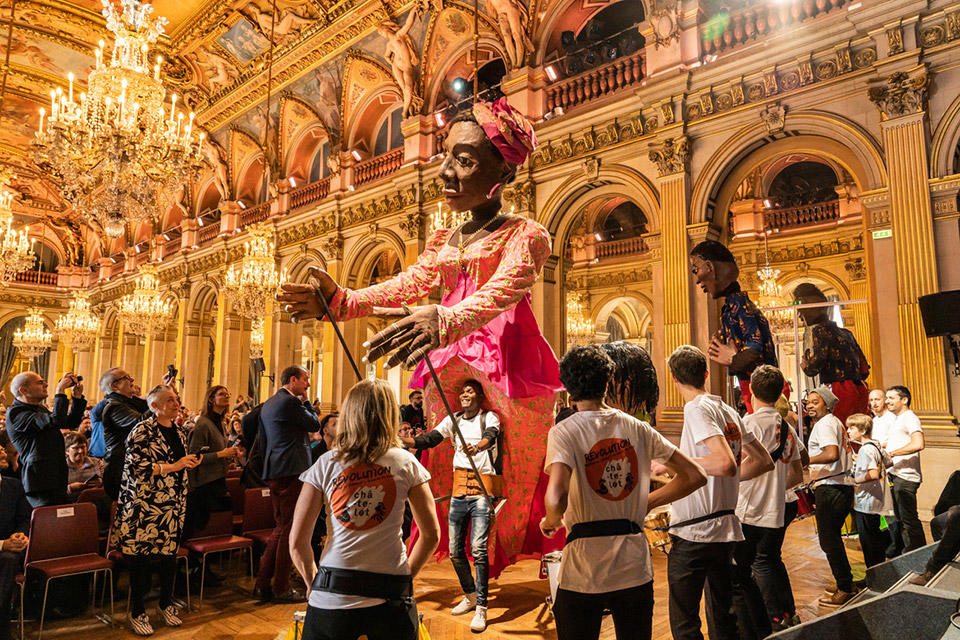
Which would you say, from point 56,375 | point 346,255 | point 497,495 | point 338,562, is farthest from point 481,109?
point 56,375

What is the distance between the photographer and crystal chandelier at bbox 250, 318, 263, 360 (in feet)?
44.8

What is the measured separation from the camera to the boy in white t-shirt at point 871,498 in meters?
4.12

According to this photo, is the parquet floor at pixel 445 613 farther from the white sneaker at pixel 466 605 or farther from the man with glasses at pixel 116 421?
the man with glasses at pixel 116 421

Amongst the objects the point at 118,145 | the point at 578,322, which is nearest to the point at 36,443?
the point at 118,145

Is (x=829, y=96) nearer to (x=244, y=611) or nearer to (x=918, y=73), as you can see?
(x=918, y=73)

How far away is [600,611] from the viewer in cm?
177

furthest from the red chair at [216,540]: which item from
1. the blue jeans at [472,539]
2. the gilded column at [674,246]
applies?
→ the gilded column at [674,246]

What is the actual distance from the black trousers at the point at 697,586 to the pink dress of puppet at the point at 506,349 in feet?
3.01

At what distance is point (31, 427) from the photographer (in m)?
3.93

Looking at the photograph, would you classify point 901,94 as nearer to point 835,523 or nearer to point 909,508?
point 909,508

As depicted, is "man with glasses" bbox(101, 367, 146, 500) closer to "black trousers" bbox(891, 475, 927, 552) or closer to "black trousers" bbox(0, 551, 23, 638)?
"black trousers" bbox(0, 551, 23, 638)

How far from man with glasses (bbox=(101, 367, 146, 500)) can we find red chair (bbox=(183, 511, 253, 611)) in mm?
664

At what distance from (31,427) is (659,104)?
24.7 ft

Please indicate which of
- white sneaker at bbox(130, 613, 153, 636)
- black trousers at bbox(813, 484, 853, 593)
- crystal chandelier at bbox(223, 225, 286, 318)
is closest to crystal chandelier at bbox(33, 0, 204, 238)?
crystal chandelier at bbox(223, 225, 286, 318)
